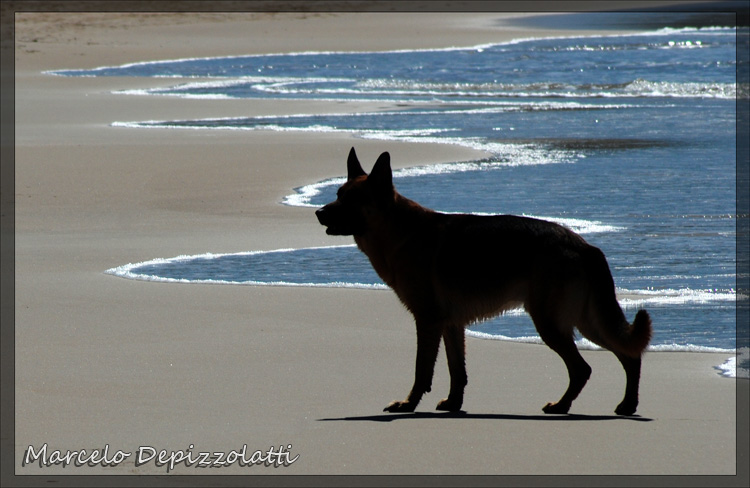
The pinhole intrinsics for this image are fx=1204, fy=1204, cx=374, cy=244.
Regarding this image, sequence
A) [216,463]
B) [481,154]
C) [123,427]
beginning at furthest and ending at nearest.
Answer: [481,154]
[123,427]
[216,463]

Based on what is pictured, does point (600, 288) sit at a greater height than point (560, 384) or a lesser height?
greater

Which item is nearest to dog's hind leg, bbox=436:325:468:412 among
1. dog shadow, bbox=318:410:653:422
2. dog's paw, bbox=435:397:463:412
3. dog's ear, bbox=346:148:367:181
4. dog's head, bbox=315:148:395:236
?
dog's paw, bbox=435:397:463:412

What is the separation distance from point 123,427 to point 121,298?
3.05 meters

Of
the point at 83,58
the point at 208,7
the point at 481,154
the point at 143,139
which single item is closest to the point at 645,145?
the point at 481,154

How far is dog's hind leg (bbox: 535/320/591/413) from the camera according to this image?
18.3 ft

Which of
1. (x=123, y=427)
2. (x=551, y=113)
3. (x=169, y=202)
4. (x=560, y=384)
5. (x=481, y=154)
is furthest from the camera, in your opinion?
(x=551, y=113)

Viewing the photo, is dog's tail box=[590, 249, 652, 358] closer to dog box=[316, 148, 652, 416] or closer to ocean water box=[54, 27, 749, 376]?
dog box=[316, 148, 652, 416]

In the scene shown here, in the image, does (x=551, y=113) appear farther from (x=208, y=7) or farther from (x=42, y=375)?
(x=208, y=7)

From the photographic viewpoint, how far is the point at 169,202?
12.9 m

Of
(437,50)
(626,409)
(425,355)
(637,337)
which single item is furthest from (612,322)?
(437,50)

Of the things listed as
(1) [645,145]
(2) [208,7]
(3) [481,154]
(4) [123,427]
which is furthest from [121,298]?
(2) [208,7]

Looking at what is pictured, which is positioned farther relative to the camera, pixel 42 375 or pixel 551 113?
pixel 551 113

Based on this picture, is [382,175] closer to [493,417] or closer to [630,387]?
[493,417]

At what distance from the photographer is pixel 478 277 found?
18.9ft
